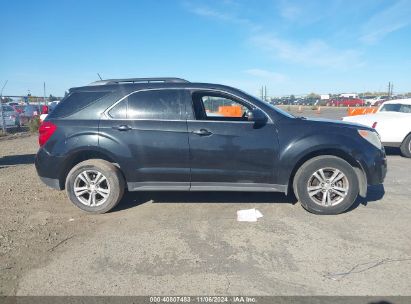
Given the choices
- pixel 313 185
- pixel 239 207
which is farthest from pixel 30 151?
pixel 313 185

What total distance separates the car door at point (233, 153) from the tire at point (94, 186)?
1.12m

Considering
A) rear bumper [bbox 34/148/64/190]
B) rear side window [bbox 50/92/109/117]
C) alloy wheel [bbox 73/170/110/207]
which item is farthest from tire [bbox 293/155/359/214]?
rear bumper [bbox 34/148/64/190]

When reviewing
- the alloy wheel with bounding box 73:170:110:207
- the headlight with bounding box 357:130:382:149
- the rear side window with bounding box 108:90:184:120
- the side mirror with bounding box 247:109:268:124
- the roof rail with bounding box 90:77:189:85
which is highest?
the roof rail with bounding box 90:77:189:85

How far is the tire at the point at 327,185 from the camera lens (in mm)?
4480

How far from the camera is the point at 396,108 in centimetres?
964

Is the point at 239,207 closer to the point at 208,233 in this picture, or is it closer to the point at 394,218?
the point at 208,233

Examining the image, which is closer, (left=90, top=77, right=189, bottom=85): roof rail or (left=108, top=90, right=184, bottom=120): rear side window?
(left=108, top=90, right=184, bottom=120): rear side window

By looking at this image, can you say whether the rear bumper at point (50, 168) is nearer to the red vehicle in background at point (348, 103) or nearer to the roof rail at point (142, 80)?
the roof rail at point (142, 80)

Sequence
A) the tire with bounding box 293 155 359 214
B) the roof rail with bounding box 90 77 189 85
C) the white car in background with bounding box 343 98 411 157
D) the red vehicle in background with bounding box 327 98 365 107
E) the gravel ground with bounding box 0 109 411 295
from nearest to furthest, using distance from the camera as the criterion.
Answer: the gravel ground with bounding box 0 109 411 295
the tire with bounding box 293 155 359 214
the roof rail with bounding box 90 77 189 85
the white car in background with bounding box 343 98 411 157
the red vehicle in background with bounding box 327 98 365 107

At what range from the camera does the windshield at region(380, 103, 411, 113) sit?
9.39 metres

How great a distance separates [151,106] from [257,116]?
1.51 m

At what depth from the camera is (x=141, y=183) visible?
466 centimetres

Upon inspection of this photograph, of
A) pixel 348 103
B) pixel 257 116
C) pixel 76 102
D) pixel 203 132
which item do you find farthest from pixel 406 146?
pixel 348 103

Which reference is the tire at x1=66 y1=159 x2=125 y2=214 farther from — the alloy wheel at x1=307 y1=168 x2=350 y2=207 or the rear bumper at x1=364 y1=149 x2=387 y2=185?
the rear bumper at x1=364 y1=149 x2=387 y2=185
